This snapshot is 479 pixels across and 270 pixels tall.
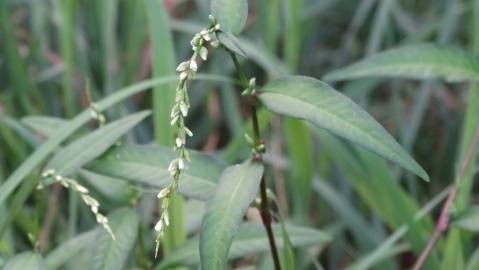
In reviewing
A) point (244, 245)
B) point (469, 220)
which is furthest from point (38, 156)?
point (469, 220)

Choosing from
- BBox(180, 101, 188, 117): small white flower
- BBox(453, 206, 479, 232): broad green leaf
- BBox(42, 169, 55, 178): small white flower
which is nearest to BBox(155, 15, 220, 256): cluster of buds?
BBox(180, 101, 188, 117): small white flower

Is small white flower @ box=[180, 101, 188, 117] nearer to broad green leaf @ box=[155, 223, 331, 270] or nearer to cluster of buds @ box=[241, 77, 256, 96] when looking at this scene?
cluster of buds @ box=[241, 77, 256, 96]

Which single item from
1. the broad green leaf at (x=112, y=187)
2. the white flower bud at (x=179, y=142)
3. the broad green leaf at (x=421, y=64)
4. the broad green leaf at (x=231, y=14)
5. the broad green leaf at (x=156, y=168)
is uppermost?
the broad green leaf at (x=231, y=14)

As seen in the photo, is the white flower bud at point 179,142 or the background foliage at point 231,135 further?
the background foliage at point 231,135

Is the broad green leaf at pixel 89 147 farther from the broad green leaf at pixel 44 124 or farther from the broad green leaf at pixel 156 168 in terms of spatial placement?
the broad green leaf at pixel 44 124

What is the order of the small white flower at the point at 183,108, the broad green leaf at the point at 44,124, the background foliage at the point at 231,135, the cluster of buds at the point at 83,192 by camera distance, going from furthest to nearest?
the broad green leaf at the point at 44,124
the background foliage at the point at 231,135
the cluster of buds at the point at 83,192
the small white flower at the point at 183,108

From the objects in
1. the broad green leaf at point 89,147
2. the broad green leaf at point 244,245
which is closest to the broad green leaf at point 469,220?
the broad green leaf at point 244,245

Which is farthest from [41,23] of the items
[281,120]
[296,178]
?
[296,178]
